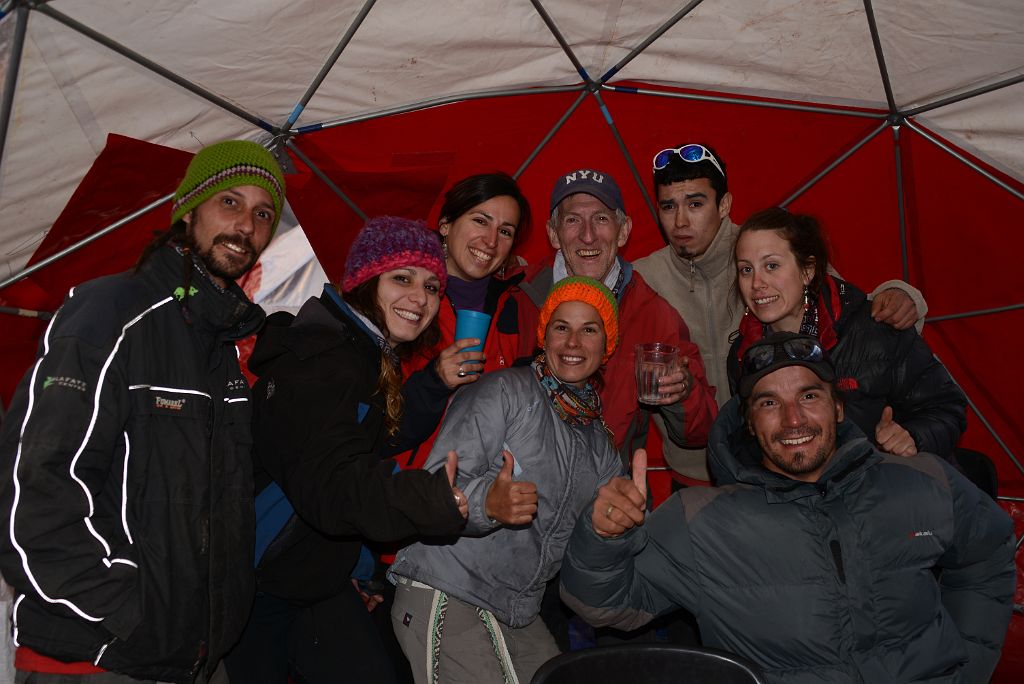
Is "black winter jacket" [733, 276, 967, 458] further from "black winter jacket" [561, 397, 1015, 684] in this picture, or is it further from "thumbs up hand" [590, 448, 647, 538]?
"thumbs up hand" [590, 448, 647, 538]

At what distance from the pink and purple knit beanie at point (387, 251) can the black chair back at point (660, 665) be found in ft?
5.72

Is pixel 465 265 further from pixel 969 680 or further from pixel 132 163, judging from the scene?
pixel 969 680

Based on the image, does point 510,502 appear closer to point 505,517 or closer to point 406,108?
point 505,517

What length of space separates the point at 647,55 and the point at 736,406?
124 inches

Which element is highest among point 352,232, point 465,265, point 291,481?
point 352,232

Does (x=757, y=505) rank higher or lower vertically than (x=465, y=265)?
lower

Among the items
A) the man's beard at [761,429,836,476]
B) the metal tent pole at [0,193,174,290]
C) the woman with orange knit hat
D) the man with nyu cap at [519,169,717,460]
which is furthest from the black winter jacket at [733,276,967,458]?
the metal tent pole at [0,193,174,290]

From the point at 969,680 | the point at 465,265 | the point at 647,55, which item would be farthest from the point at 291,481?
the point at 647,55

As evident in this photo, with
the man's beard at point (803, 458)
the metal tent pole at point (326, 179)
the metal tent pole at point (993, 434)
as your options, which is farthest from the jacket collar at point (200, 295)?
the metal tent pole at point (993, 434)

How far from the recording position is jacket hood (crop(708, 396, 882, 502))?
10.8 feet

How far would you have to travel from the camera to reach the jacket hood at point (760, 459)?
3.31m

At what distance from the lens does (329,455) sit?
2.80 meters

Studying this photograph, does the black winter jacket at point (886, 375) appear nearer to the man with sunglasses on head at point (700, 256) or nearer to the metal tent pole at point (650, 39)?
the man with sunglasses on head at point (700, 256)

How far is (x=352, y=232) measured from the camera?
20.1 ft
